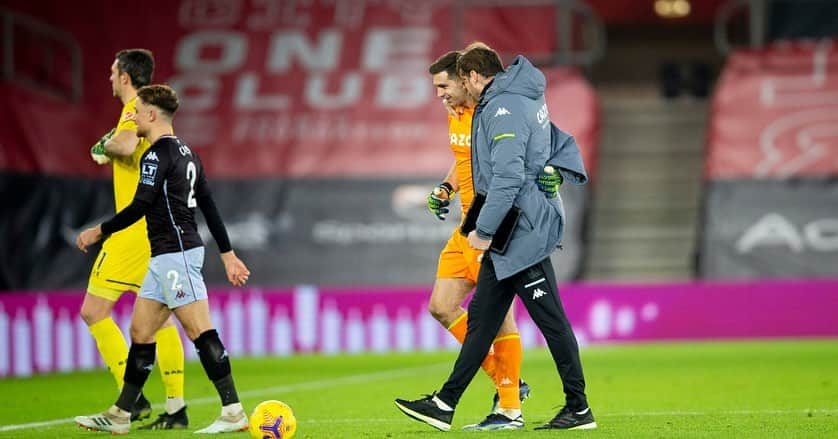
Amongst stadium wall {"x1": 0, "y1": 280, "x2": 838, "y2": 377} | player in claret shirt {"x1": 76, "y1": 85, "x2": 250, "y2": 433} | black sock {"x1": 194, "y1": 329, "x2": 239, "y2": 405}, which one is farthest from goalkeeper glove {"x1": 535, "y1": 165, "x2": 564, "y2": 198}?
stadium wall {"x1": 0, "y1": 280, "x2": 838, "y2": 377}

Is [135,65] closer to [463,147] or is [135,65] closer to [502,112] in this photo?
[463,147]

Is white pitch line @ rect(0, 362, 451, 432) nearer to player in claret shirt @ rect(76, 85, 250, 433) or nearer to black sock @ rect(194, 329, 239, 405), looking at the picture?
player in claret shirt @ rect(76, 85, 250, 433)

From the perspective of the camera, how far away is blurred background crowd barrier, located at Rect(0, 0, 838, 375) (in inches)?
655

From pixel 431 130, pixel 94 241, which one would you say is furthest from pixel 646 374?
pixel 431 130

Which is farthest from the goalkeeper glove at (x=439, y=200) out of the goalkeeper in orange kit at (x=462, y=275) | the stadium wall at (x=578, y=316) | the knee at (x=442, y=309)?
the stadium wall at (x=578, y=316)

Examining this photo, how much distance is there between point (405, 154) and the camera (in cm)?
1939

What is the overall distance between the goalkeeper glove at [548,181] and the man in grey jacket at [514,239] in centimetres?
3

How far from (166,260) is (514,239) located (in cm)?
199

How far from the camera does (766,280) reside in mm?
17297

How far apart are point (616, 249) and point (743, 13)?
443 cm

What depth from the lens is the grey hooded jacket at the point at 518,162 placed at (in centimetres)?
751

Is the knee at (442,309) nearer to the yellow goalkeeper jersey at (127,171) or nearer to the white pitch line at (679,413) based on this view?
the white pitch line at (679,413)

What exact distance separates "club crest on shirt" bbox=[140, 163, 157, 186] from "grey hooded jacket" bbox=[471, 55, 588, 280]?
5.89ft

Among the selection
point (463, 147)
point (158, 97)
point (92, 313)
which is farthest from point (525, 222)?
point (92, 313)
